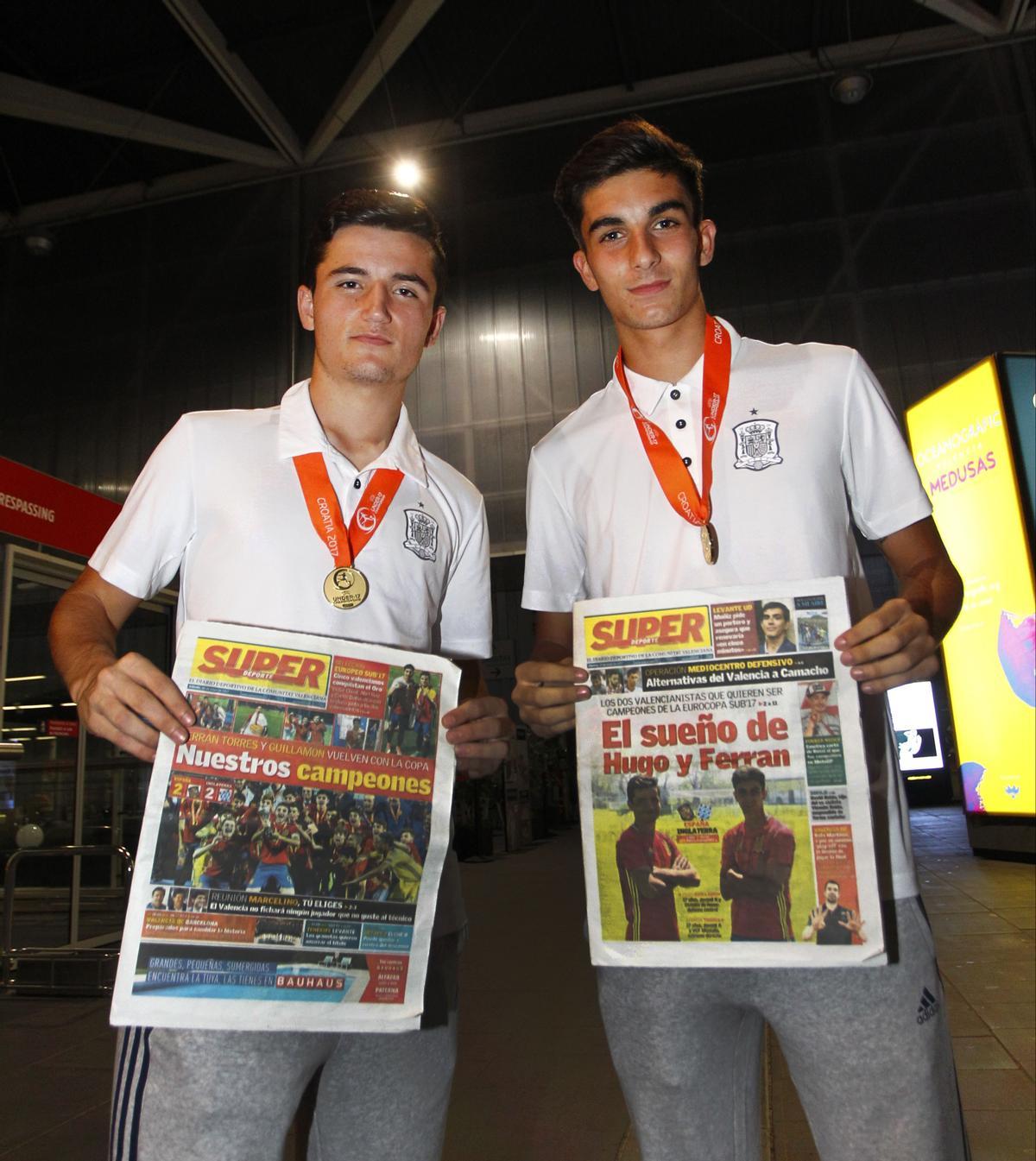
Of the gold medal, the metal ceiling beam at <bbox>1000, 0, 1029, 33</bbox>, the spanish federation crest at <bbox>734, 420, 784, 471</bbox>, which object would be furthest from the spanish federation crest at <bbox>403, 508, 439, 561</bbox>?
the metal ceiling beam at <bbox>1000, 0, 1029, 33</bbox>

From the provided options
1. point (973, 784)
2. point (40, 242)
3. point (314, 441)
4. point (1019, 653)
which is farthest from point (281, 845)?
point (40, 242)

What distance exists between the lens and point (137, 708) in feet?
3.67

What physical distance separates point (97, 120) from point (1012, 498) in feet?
38.0

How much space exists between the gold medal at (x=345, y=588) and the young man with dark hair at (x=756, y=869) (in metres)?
0.61

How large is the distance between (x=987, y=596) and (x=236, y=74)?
1077cm

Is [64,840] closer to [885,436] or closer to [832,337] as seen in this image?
[885,436]

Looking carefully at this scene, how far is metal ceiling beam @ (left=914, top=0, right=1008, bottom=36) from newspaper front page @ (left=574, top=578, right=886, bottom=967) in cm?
1258

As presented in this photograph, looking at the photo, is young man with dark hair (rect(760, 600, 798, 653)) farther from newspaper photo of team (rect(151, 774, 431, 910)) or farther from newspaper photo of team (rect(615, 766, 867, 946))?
newspaper photo of team (rect(151, 774, 431, 910))

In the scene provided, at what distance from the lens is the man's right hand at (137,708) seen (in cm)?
111

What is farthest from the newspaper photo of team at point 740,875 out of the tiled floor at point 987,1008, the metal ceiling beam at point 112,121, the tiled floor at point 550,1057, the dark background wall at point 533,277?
the metal ceiling beam at point 112,121

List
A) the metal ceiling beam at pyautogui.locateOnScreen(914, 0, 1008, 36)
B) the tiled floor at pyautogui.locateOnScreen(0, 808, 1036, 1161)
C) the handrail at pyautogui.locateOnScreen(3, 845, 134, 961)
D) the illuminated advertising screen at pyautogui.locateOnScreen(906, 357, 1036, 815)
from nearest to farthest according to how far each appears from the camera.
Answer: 1. the tiled floor at pyautogui.locateOnScreen(0, 808, 1036, 1161)
2. the handrail at pyautogui.locateOnScreen(3, 845, 134, 961)
3. the illuminated advertising screen at pyautogui.locateOnScreen(906, 357, 1036, 815)
4. the metal ceiling beam at pyautogui.locateOnScreen(914, 0, 1008, 36)

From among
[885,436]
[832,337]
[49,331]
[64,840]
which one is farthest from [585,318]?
[885,436]

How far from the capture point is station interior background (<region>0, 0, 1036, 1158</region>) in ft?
38.3

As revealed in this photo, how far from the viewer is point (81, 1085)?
139 inches
